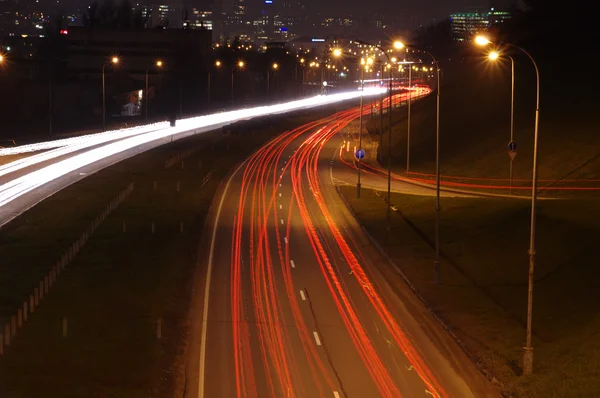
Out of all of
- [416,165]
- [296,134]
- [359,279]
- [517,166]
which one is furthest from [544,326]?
[296,134]

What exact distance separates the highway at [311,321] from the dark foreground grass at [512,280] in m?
0.96

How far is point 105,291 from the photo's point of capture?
29.9 m

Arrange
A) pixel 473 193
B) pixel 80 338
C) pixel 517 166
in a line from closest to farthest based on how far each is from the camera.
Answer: pixel 80 338
pixel 473 193
pixel 517 166

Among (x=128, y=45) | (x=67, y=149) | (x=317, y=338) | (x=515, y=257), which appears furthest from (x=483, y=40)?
(x=128, y=45)

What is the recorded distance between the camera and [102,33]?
16050cm

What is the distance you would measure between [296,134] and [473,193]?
45.4 meters

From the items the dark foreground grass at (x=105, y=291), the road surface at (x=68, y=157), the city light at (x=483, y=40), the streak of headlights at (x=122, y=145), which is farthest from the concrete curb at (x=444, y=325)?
the streak of headlights at (x=122, y=145)

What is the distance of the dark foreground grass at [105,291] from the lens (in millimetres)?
20812

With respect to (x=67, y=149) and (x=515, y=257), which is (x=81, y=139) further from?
(x=515, y=257)

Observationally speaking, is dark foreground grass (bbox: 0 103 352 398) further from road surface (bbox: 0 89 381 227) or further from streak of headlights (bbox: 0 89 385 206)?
streak of headlights (bbox: 0 89 385 206)

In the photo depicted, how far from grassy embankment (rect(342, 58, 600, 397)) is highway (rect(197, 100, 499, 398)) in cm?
117

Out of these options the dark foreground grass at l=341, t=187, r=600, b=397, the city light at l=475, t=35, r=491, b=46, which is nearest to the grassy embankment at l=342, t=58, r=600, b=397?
the dark foreground grass at l=341, t=187, r=600, b=397

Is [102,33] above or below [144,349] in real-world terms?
above

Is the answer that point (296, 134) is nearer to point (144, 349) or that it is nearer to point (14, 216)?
point (14, 216)
